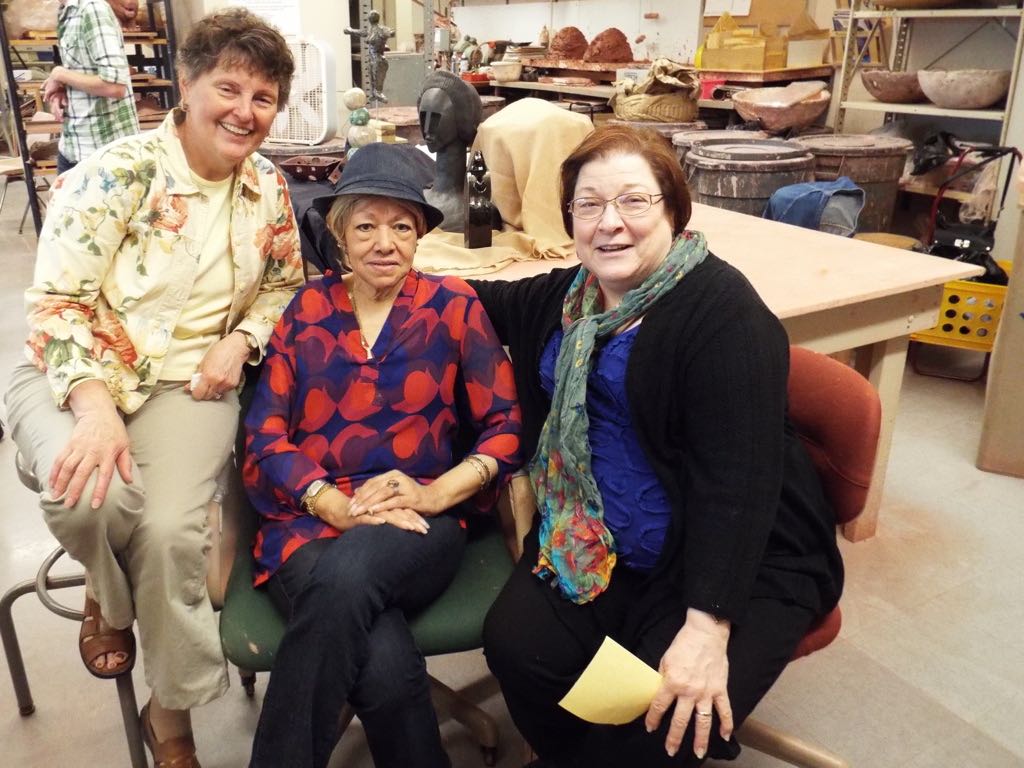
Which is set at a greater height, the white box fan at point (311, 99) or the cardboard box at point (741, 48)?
the cardboard box at point (741, 48)

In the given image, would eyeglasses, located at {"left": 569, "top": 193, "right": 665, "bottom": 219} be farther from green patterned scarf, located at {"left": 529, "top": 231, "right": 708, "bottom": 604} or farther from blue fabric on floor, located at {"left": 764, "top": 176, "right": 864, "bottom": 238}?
blue fabric on floor, located at {"left": 764, "top": 176, "right": 864, "bottom": 238}

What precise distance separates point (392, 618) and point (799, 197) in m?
2.41

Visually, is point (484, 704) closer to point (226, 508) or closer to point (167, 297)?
point (226, 508)

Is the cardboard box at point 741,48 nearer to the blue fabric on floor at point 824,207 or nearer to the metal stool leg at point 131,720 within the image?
the blue fabric on floor at point 824,207

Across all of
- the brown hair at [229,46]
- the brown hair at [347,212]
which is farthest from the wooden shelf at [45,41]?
the brown hair at [347,212]

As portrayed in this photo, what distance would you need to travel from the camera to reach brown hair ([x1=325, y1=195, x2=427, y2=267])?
1.61 metres

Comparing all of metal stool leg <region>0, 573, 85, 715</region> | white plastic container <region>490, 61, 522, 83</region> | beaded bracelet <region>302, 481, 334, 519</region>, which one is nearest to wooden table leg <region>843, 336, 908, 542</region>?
beaded bracelet <region>302, 481, 334, 519</region>

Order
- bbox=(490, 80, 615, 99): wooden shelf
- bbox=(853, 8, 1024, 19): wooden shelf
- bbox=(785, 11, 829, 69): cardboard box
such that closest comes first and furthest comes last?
bbox=(853, 8, 1024, 19): wooden shelf < bbox=(785, 11, 829, 69): cardboard box < bbox=(490, 80, 615, 99): wooden shelf

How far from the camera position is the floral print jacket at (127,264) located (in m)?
1.60

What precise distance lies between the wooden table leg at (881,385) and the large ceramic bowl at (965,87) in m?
2.17

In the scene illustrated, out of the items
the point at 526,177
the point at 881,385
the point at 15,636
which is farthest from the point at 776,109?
the point at 15,636

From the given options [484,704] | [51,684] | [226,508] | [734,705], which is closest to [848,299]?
[734,705]

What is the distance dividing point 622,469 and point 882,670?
3.62 feet

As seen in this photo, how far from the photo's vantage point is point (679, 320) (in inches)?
56.1
